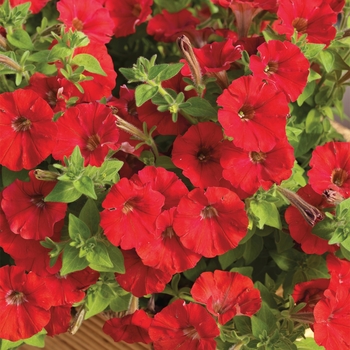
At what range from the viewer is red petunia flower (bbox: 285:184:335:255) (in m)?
0.90

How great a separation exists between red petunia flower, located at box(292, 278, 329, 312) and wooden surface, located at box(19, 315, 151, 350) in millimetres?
328

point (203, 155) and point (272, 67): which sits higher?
point (272, 67)

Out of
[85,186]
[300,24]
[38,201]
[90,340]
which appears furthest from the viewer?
[90,340]

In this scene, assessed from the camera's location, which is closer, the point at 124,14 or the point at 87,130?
the point at 87,130

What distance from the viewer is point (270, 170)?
847mm

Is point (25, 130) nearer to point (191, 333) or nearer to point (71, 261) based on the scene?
point (71, 261)

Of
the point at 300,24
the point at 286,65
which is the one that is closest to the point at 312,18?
the point at 300,24

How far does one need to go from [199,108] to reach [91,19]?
1.04ft

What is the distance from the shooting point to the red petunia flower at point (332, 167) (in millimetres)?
885

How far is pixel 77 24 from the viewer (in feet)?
3.30

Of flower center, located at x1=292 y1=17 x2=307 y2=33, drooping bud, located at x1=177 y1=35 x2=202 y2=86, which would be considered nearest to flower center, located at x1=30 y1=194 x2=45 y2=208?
drooping bud, located at x1=177 y1=35 x2=202 y2=86

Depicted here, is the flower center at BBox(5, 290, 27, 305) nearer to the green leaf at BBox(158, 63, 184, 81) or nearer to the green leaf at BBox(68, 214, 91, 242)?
the green leaf at BBox(68, 214, 91, 242)

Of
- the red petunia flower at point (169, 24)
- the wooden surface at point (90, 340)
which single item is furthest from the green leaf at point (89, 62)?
the wooden surface at point (90, 340)

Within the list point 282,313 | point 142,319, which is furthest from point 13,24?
point 282,313
